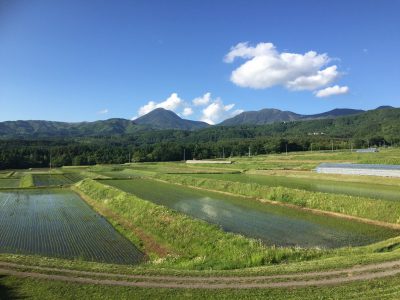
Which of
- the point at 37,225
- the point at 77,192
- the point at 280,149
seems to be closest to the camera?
the point at 37,225

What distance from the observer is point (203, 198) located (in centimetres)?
4431

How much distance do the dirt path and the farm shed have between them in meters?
35.2

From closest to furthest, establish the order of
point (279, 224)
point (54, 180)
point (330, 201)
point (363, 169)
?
point (279, 224), point (330, 201), point (363, 169), point (54, 180)

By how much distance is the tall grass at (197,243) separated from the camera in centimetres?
1852

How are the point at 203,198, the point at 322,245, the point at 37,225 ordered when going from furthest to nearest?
the point at 203,198 → the point at 37,225 → the point at 322,245

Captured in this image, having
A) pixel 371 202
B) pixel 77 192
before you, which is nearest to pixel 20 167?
pixel 77 192

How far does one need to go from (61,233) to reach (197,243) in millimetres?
11203

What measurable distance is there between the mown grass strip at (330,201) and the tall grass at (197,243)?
12085mm

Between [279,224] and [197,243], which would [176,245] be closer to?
[197,243]

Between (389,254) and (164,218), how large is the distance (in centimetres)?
1676

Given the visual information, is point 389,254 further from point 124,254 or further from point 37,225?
point 37,225

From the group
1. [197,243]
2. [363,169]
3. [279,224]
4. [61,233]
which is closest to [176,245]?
[197,243]

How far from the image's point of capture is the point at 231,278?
1471 cm

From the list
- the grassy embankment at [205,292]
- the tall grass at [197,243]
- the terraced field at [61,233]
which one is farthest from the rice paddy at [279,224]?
the grassy embankment at [205,292]
